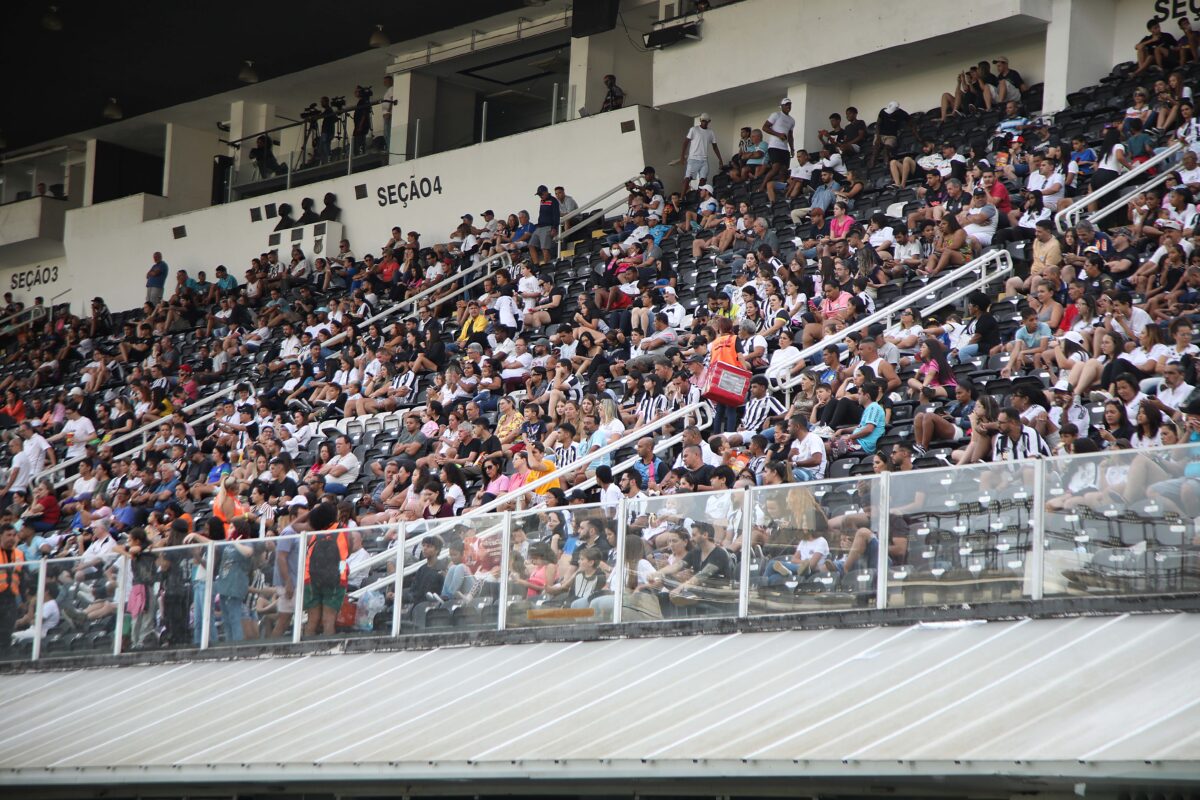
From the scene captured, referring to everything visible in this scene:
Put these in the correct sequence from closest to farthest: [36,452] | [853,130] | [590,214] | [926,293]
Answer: [926,293] < [853,130] < [36,452] < [590,214]

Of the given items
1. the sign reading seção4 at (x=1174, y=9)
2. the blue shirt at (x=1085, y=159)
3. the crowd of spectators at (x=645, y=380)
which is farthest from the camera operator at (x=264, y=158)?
the blue shirt at (x=1085, y=159)

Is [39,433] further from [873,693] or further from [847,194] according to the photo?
[873,693]

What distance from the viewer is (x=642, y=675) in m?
9.42

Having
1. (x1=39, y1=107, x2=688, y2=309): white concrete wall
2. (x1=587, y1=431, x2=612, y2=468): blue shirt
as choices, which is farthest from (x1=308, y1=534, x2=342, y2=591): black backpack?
(x1=39, y1=107, x2=688, y2=309): white concrete wall

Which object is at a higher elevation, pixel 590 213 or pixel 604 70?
pixel 604 70

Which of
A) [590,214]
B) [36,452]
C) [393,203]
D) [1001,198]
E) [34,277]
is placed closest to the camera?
[1001,198]

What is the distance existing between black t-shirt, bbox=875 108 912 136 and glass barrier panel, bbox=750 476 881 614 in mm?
9007

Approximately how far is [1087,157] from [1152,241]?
2044mm

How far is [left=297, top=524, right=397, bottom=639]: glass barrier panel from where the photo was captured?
11711mm

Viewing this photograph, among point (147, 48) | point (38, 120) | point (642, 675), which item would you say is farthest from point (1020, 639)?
point (38, 120)

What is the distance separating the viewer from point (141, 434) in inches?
822

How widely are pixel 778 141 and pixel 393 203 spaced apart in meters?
7.75

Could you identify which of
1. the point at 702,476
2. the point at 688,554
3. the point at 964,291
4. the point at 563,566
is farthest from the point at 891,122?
the point at 688,554

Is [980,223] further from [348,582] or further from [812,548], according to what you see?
[348,582]
